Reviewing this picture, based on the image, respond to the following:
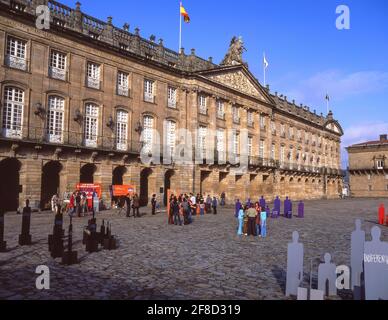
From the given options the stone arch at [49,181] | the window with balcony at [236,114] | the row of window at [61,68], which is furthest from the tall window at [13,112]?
the window with balcony at [236,114]

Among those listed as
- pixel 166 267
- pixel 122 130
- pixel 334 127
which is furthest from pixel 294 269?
pixel 334 127

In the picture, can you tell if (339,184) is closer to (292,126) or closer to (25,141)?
(292,126)

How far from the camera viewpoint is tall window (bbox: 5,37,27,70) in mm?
23234

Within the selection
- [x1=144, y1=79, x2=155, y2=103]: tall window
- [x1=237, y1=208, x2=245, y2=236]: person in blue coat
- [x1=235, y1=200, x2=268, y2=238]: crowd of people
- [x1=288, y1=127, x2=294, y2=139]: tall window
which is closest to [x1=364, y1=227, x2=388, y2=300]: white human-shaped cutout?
[x1=235, y1=200, x2=268, y2=238]: crowd of people

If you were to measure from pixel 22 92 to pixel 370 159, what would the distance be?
73215mm

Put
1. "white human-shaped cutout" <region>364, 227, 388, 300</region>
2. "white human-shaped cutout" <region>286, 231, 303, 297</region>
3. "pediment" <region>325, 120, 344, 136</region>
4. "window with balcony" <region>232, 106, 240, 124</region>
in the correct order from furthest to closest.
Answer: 1. "pediment" <region>325, 120, 344, 136</region>
2. "window with balcony" <region>232, 106, 240, 124</region>
3. "white human-shaped cutout" <region>286, 231, 303, 297</region>
4. "white human-shaped cutout" <region>364, 227, 388, 300</region>

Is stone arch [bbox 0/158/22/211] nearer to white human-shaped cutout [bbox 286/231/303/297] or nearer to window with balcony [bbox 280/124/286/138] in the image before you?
white human-shaped cutout [bbox 286/231/303/297]

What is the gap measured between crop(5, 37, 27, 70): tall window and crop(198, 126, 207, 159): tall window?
17949 mm

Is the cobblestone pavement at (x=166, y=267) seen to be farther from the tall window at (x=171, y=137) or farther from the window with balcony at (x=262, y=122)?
the window with balcony at (x=262, y=122)

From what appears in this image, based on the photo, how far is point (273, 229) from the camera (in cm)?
1808

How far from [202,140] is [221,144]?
132 inches

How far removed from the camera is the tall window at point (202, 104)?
121ft

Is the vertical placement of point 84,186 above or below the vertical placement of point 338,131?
below
